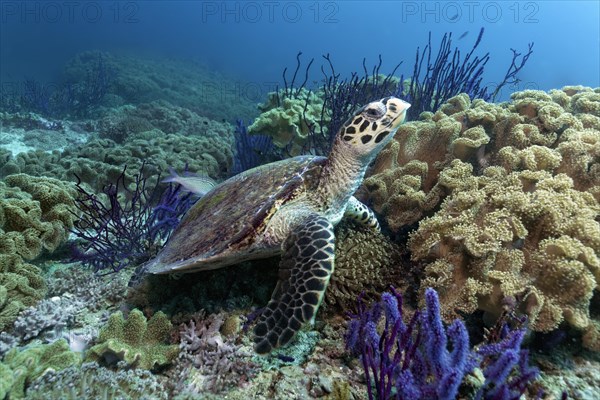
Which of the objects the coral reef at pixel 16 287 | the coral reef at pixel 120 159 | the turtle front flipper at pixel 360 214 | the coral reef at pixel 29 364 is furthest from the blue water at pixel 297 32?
the turtle front flipper at pixel 360 214

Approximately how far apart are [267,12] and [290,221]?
17501 centimetres

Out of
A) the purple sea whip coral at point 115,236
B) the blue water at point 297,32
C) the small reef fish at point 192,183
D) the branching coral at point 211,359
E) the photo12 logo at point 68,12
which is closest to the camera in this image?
the branching coral at point 211,359

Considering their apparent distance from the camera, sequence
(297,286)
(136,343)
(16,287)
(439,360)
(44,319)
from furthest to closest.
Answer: (16,287)
(44,319)
(136,343)
(297,286)
(439,360)

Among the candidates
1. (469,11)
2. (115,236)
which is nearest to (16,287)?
(115,236)

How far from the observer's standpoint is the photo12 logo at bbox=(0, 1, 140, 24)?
7156 centimetres

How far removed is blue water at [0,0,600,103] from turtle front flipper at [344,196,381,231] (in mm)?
51096

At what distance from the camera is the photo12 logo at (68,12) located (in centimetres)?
7156

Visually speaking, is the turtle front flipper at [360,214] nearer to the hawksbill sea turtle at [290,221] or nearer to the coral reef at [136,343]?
the hawksbill sea turtle at [290,221]

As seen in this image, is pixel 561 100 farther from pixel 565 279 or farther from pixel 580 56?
pixel 580 56

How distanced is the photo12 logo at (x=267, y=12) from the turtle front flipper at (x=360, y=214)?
424 feet

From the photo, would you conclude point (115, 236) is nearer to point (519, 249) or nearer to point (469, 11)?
point (519, 249)

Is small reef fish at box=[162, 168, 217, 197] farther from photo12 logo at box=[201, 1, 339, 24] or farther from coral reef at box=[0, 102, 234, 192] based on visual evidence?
photo12 logo at box=[201, 1, 339, 24]

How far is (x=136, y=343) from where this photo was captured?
108 inches

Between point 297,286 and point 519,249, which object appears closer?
point 297,286
